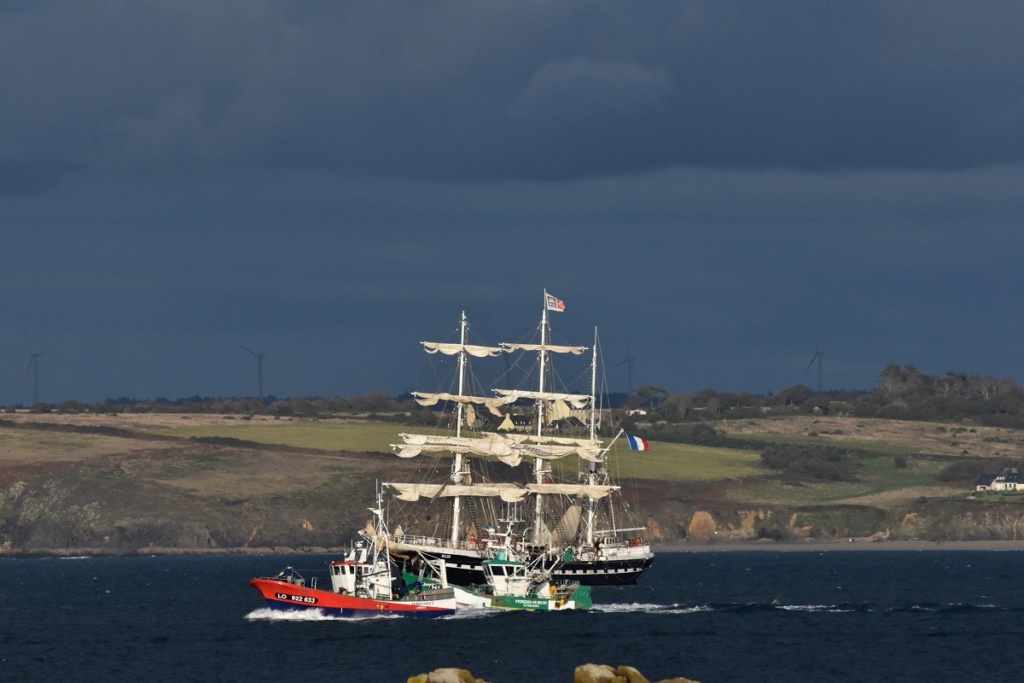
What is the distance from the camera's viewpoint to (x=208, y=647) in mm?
123375

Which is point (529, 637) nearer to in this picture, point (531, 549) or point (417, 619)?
point (417, 619)

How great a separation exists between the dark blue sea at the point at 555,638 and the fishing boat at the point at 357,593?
3.59ft

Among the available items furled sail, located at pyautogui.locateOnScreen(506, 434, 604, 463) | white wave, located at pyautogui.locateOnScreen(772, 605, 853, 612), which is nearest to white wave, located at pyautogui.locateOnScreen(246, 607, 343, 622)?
white wave, located at pyautogui.locateOnScreen(772, 605, 853, 612)

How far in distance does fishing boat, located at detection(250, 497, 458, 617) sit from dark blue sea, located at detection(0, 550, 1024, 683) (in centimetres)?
109

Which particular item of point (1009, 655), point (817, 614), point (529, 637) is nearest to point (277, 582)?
point (529, 637)

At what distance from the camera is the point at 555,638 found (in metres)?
126

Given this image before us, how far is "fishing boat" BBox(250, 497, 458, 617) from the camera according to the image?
135m

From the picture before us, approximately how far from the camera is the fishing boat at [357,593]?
13538cm

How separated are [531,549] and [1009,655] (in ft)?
183

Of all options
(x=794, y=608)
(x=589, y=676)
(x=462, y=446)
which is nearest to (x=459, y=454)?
(x=462, y=446)

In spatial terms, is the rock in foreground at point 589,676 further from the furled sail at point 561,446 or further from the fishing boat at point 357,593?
the furled sail at point 561,446

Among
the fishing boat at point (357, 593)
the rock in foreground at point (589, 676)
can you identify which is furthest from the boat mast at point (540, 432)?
the rock in foreground at point (589, 676)

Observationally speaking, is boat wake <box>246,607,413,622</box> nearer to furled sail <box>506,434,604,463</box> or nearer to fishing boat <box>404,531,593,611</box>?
fishing boat <box>404,531,593,611</box>

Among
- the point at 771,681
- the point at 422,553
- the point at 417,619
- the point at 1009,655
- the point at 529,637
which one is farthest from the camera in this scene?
the point at 422,553
